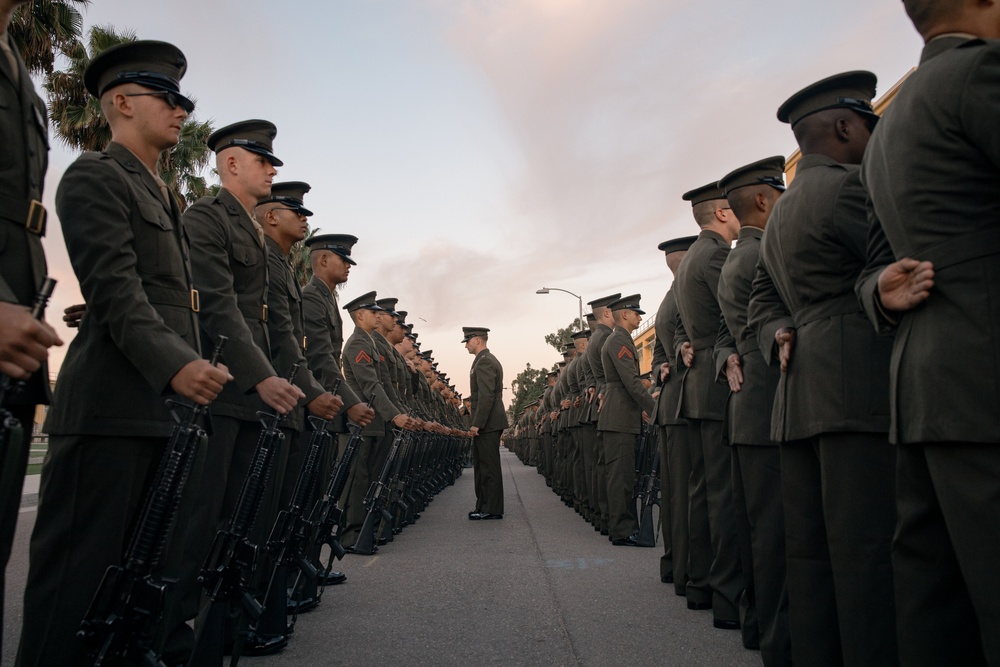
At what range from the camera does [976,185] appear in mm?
2133

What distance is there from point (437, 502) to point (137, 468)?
477 inches

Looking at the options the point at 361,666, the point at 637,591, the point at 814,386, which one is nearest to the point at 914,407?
the point at 814,386

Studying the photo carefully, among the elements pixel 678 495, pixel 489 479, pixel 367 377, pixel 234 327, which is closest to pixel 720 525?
pixel 678 495

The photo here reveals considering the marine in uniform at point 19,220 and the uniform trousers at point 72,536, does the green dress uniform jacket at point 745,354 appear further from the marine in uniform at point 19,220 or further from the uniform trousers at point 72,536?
the marine in uniform at point 19,220

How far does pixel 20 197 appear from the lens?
2.41m

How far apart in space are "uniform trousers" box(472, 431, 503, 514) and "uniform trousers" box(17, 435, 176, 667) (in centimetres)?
834

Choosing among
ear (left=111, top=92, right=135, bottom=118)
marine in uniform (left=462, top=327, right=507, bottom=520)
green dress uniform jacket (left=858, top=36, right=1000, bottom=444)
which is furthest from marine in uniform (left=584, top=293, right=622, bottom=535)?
green dress uniform jacket (left=858, top=36, right=1000, bottom=444)

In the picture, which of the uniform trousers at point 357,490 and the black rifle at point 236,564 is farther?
the uniform trousers at point 357,490

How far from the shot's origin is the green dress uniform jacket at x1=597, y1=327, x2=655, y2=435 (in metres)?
8.52

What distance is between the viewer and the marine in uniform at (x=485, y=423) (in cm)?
1123

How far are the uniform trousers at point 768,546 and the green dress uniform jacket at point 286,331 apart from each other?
7.69ft

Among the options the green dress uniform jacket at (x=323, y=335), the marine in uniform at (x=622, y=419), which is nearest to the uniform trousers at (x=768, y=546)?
the green dress uniform jacket at (x=323, y=335)

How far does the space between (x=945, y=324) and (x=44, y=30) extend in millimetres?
15979

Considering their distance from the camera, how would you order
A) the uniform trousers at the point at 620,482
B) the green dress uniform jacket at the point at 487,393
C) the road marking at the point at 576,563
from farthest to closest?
1. the green dress uniform jacket at the point at 487,393
2. the uniform trousers at the point at 620,482
3. the road marking at the point at 576,563
